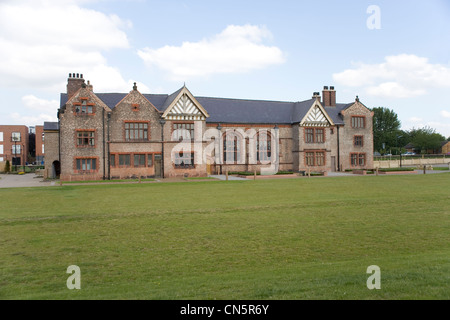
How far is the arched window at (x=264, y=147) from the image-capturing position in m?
43.4

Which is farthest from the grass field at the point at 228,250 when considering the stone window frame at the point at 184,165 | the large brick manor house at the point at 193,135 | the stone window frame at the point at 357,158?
the stone window frame at the point at 357,158

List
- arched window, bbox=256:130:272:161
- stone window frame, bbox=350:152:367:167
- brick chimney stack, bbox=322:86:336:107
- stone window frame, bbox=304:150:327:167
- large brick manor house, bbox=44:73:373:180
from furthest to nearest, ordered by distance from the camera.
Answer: brick chimney stack, bbox=322:86:336:107 < stone window frame, bbox=350:152:367:167 < stone window frame, bbox=304:150:327:167 < arched window, bbox=256:130:272:161 < large brick manor house, bbox=44:73:373:180

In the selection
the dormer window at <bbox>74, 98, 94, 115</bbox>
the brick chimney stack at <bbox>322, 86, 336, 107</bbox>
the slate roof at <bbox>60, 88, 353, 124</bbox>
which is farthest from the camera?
the brick chimney stack at <bbox>322, 86, 336, 107</bbox>

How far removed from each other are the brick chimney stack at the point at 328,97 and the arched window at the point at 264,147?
10.4 metres

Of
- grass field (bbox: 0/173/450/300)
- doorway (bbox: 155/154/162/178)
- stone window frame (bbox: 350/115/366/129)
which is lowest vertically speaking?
grass field (bbox: 0/173/450/300)

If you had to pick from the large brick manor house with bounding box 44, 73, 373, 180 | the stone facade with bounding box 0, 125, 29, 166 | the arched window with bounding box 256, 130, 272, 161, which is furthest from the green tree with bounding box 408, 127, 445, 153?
the stone facade with bounding box 0, 125, 29, 166

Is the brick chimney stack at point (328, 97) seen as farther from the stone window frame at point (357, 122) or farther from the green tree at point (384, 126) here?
the green tree at point (384, 126)

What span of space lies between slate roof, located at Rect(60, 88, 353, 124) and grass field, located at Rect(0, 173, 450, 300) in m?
26.1

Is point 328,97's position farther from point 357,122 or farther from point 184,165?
point 184,165

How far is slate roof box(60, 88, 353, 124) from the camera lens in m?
41.7

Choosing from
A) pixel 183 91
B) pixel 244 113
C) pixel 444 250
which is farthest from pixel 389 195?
pixel 244 113

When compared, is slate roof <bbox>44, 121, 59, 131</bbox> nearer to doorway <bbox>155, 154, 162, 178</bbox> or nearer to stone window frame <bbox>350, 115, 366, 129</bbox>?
doorway <bbox>155, 154, 162, 178</bbox>
